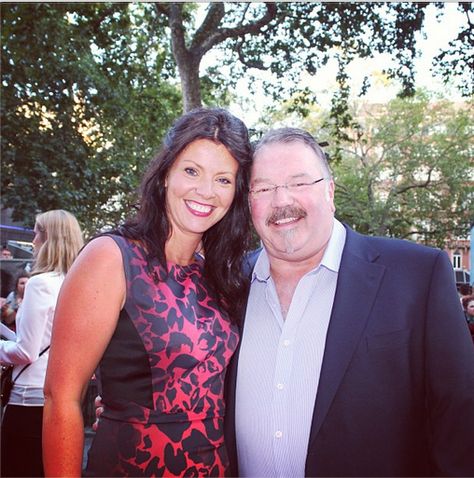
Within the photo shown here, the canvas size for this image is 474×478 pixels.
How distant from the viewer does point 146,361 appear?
7.63 feet

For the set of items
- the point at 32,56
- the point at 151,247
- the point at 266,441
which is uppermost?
the point at 32,56

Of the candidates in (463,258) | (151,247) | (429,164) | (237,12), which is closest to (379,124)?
(429,164)

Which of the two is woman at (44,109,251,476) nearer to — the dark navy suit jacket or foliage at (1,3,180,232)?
the dark navy suit jacket

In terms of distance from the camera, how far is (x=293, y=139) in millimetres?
2904

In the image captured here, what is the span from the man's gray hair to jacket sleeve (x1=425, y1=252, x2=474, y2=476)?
3.23 feet

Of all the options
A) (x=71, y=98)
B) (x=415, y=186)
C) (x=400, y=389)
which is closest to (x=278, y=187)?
(x=400, y=389)

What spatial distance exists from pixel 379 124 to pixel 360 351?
28.6 meters

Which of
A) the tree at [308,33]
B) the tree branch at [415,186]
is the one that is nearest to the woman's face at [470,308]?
the tree at [308,33]

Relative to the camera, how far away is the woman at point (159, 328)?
2172 millimetres

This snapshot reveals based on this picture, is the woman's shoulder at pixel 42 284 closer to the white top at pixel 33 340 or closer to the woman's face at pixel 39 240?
the white top at pixel 33 340

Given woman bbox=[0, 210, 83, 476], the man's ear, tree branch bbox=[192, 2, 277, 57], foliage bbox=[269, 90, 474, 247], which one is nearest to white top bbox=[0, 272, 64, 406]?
woman bbox=[0, 210, 83, 476]

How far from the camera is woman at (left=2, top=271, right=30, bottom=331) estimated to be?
17.6ft

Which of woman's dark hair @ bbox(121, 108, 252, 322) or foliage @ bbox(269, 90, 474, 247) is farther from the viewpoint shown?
foliage @ bbox(269, 90, 474, 247)

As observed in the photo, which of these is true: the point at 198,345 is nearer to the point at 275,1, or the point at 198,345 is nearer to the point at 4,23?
the point at 275,1
